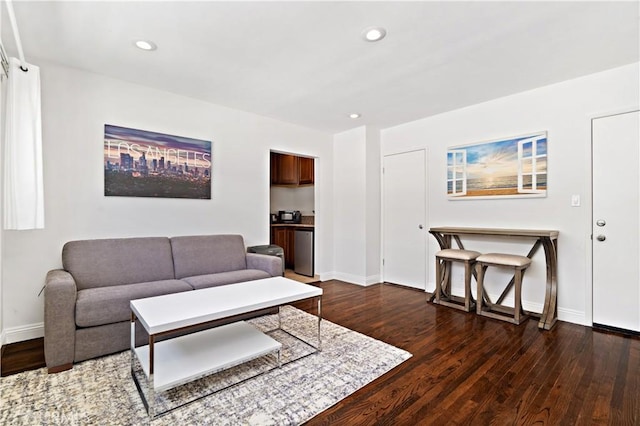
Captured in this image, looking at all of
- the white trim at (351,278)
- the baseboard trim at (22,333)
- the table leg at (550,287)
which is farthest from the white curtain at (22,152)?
the table leg at (550,287)

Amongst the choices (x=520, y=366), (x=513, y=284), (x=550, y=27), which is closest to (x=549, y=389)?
(x=520, y=366)

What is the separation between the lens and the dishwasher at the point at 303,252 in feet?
16.4

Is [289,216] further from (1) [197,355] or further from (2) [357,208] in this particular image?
(1) [197,355]

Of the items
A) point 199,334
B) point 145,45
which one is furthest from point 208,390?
point 145,45

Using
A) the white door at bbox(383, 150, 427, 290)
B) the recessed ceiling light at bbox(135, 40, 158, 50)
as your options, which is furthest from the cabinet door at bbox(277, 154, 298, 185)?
the recessed ceiling light at bbox(135, 40, 158, 50)

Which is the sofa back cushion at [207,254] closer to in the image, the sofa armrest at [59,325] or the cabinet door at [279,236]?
the sofa armrest at [59,325]

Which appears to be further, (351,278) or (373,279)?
(351,278)

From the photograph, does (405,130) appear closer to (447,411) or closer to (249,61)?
(249,61)

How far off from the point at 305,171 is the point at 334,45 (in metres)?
3.25

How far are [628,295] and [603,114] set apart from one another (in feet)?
5.50

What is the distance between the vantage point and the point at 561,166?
3078 millimetres

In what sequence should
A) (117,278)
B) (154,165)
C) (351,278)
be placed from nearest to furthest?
(117,278), (154,165), (351,278)

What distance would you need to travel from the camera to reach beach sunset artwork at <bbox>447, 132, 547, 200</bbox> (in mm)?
Result: 3229

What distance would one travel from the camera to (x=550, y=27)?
2.14 m
